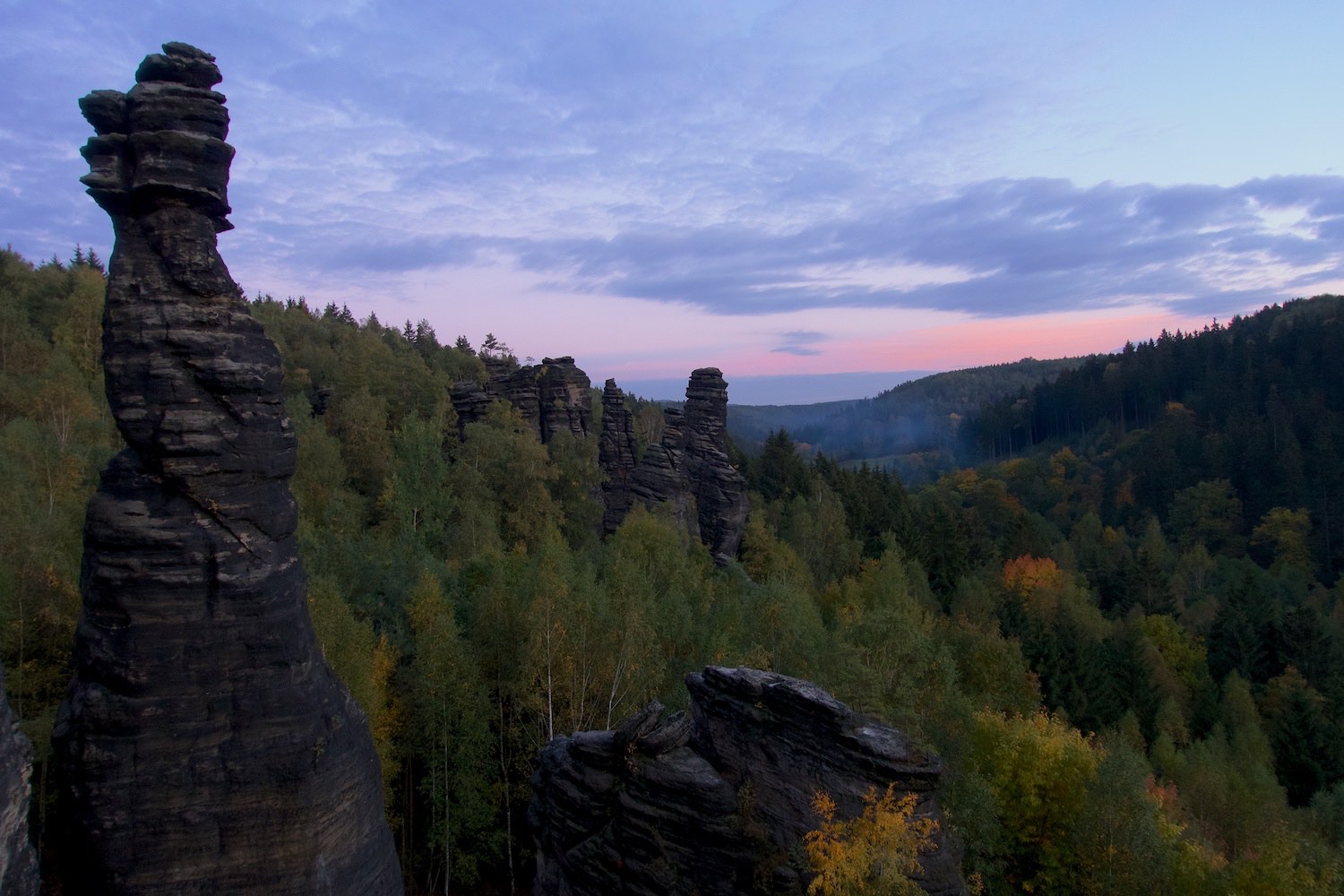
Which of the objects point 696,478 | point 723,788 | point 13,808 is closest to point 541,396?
point 696,478

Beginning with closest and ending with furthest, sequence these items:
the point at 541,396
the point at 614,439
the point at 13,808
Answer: the point at 13,808 < the point at 541,396 < the point at 614,439

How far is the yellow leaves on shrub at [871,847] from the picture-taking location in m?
15.9

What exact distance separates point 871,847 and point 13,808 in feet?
50.9

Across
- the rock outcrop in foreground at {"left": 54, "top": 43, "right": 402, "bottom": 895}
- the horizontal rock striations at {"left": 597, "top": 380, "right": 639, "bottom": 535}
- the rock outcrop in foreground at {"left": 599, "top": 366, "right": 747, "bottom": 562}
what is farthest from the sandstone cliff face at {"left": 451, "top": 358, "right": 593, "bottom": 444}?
the rock outcrop in foreground at {"left": 54, "top": 43, "right": 402, "bottom": 895}

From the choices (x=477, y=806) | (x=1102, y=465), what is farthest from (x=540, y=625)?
(x=1102, y=465)

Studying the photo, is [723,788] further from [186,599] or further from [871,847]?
[186,599]

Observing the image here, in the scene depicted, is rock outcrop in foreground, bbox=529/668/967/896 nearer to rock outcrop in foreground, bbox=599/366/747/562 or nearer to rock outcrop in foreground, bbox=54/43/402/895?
rock outcrop in foreground, bbox=54/43/402/895

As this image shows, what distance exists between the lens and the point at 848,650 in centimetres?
2908

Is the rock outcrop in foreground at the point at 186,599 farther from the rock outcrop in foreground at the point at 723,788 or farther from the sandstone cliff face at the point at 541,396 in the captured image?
the sandstone cliff face at the point at 541,396

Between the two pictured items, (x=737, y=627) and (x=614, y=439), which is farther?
(x=614, y=439)

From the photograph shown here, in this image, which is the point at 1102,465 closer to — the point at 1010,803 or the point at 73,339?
the point at 1010,803

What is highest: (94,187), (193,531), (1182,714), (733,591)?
(94,187)

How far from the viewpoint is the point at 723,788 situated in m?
19.3

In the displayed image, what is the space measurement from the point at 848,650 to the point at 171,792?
2194 centimetres
